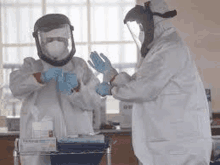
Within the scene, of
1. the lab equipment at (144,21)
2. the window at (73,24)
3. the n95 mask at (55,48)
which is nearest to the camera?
the lab equipment at (144,21)

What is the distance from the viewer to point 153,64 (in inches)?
59.6

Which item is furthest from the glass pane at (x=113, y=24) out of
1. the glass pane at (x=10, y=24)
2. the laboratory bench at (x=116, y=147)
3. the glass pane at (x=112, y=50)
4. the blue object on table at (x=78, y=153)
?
the blue object on table at (x=78, y=153)

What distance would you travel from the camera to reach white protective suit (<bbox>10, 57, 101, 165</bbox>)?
198cm

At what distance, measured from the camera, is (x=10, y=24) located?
5.89 meters

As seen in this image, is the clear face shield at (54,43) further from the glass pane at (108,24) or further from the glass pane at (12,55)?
the glass pane at (12,55)

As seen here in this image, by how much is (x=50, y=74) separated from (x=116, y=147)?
4.39 feet

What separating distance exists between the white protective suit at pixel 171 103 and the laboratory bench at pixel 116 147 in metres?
1.47

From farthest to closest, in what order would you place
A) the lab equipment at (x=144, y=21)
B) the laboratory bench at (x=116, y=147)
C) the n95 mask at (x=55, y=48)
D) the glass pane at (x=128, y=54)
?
the glass pane at (x=128, y=54) → the laboratory bench at (x=116, y=147) → the n95 mask at (x=55, y=48) → the lab equipment at (x=144, y=21)

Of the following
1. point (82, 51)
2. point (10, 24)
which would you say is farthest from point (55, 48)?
point (10, 24)

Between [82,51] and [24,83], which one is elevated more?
[82,51]

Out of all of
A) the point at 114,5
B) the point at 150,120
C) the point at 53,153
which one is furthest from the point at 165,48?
the point at 114,5

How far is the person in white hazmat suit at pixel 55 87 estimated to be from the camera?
1.97 meters

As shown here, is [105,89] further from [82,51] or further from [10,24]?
[10,24]

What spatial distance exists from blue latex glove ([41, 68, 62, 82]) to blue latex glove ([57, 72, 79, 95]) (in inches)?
1.1
